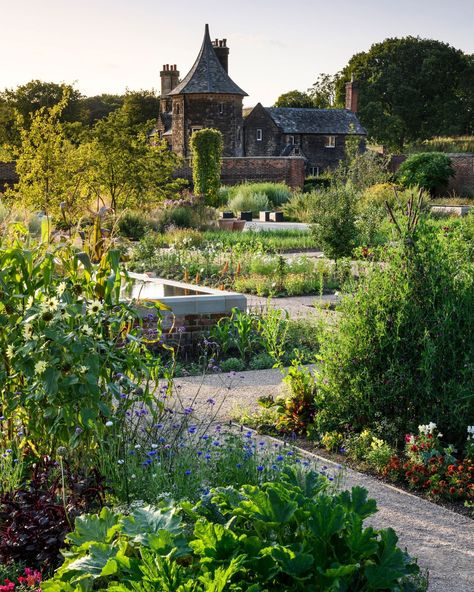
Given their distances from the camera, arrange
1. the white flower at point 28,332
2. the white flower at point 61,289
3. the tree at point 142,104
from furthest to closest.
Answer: the tree at point 142,104, the white flower at point 61,289, the white flower at point 28,332

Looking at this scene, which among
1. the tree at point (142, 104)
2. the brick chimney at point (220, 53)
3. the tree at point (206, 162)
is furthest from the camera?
the tree at point (142, 104)

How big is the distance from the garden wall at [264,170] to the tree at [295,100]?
32840 mm

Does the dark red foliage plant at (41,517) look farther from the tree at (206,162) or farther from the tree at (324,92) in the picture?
the tree at (324,92)

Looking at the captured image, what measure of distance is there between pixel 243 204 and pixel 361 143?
19.2 metres

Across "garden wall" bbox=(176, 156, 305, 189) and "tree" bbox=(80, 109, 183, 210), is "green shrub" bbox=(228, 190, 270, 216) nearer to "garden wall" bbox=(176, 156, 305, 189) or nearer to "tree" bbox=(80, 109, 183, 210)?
"garden wall" bbox=(176, 156, 305, 189)

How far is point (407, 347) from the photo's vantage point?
17.7ft

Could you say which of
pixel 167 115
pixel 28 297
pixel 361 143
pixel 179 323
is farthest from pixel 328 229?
pixel 167 115

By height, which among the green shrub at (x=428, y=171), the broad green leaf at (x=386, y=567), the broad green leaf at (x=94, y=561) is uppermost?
the green shrub at (x=428, y=171)

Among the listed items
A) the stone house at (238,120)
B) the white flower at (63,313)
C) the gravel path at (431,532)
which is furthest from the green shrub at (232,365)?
the stone house at (238,120)

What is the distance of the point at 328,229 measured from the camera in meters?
13.8

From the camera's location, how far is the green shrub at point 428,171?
32344 mm

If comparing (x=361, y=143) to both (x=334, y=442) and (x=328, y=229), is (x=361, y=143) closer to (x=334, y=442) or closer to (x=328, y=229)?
(x=328, y=229)

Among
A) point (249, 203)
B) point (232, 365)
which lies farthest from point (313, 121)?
point (232, 365)

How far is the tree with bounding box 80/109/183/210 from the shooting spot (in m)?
20.9
